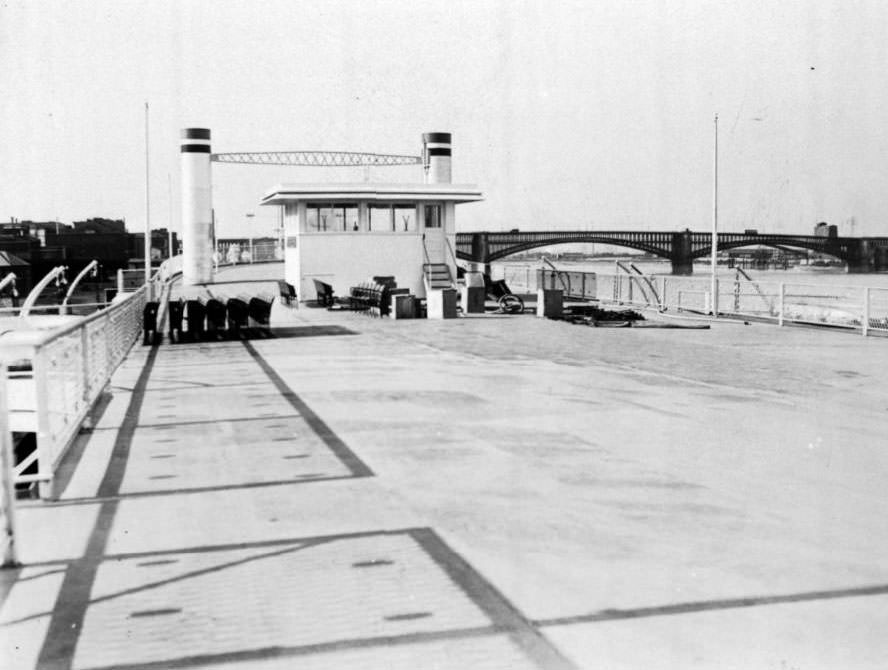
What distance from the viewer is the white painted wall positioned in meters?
31.3

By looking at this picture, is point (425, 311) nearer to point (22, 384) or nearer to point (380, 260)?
point (380, 260)

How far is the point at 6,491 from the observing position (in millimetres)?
5566

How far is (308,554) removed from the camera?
5.56 meters

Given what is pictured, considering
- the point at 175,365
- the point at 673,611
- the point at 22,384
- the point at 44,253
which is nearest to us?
the point at 673,611

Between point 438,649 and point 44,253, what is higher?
point 44,253

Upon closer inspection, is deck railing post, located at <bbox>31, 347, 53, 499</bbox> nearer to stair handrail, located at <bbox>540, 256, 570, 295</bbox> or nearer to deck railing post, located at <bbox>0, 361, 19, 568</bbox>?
deck railing post, located at <bbox>0, 361, 19, 568</bbox>

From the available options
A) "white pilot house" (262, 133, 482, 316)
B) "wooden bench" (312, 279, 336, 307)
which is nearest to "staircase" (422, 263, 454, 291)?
"white pilot house" (262, 133, 482, 316)

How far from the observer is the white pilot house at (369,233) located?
1232 inches

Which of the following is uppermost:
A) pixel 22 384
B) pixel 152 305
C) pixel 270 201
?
pixel 270 201

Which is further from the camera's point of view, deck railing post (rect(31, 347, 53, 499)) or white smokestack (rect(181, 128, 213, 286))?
white smokestack (rect(181, 128, 213, 286))

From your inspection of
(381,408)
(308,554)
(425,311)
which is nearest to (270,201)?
(425,311)

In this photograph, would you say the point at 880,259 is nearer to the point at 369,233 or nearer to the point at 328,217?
the point at 369,233

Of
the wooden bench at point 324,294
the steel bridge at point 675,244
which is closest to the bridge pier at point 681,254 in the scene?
the steel bridge at point 675,244

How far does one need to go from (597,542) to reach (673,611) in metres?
1.14
